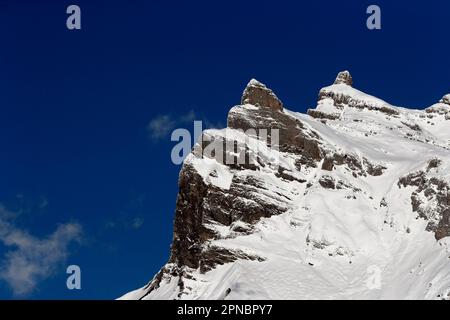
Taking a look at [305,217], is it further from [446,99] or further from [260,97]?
[446,99]

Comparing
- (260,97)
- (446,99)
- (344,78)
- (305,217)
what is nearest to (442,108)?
(446,99)

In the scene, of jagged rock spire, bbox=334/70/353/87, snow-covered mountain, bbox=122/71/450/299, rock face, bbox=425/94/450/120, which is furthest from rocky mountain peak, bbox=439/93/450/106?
snow-covered mountain, bbox=122/71/450/299

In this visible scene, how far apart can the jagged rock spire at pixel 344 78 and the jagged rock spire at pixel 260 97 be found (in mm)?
52961

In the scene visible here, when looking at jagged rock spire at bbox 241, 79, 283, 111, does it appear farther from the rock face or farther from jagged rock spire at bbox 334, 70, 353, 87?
jagged rock spire at bbox 334, 70, 353, 87

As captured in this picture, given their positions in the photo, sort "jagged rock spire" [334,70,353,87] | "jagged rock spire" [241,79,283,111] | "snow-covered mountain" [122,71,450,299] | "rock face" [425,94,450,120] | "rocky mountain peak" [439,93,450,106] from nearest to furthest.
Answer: "snow-covered mountain" [122,71,450,299], "jagged rock spire" [241,79,283,111], "rock face" [425,94,450,120], "rocky mountain peak" [439,93,450,106], "jagged rock spire" [334,70,353,87]

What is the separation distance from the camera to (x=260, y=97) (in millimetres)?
97688

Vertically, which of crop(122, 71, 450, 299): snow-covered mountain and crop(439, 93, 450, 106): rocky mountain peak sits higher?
crop(439, 93, 450, 106): rocky mountain peak

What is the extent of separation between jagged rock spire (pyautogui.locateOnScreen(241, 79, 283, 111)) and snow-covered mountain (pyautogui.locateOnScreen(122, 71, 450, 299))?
0.45 ft

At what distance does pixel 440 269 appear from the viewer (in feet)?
206

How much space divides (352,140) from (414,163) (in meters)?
14.0

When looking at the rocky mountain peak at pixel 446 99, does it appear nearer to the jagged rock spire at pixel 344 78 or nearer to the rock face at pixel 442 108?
the rock face at pixel 442 108

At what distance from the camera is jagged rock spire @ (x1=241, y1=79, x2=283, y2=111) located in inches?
3814
